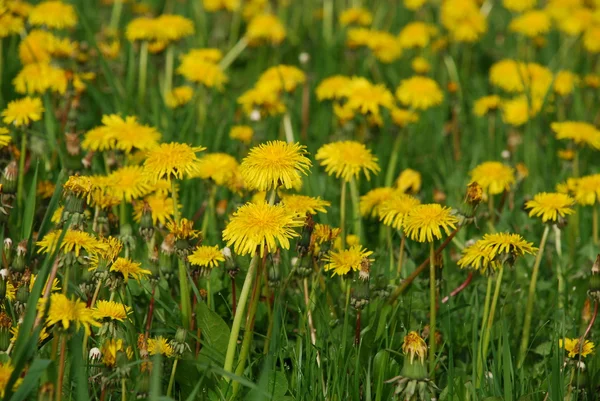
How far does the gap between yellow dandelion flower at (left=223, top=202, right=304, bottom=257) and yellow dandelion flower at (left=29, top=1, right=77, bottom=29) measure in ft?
7.48

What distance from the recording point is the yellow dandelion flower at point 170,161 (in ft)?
7.27

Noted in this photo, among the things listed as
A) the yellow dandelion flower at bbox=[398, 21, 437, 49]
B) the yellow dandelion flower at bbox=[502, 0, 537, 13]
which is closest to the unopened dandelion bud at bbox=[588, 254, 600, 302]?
the yellow dandelion flower at bbox=[398, 21, 437, 49]

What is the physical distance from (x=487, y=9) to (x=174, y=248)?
12.9 feet

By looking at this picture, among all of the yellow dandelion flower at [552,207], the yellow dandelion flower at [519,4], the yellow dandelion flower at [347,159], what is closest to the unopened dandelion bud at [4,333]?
the yellow dandelion flower at [347,159]

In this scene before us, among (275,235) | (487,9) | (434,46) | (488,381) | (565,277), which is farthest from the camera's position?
(487,9)

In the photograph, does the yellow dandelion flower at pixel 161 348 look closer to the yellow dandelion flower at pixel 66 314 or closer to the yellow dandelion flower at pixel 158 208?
the yellow dandelion flower at pixel 66 314

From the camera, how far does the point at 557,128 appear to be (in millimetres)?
3383

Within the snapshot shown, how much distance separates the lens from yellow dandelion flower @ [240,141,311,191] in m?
2.00

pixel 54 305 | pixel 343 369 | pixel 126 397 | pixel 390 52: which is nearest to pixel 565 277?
pixel 343 369

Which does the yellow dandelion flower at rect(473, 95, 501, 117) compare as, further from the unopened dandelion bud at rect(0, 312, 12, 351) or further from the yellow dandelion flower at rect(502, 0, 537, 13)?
the unopened dandelion bud at rect(0, 312, 12, 351)

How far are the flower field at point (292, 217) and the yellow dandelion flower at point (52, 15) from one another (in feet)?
0.04

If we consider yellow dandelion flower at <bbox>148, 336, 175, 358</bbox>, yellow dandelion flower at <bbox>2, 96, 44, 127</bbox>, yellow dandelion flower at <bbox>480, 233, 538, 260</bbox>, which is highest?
yellow dandelion flower at <bbox>2, 96, 44, 127</bbox>

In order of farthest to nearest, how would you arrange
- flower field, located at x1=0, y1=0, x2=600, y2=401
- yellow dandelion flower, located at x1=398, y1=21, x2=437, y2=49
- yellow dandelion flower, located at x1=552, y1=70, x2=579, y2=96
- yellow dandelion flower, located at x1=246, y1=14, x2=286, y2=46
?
yellow dandelion flower, located at x1=398, y1=21, x2=437, y2=49, yellow dandelion flower, located at x1=246, y1=14, x2=286, y2=46, yellow dandelion flower, located at x1=552, y1=70, x2=579, y2=96, flower field, located at x1=0, y1=0, x2=600, y2=401

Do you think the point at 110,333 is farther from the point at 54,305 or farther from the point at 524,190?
the point at 524,190
